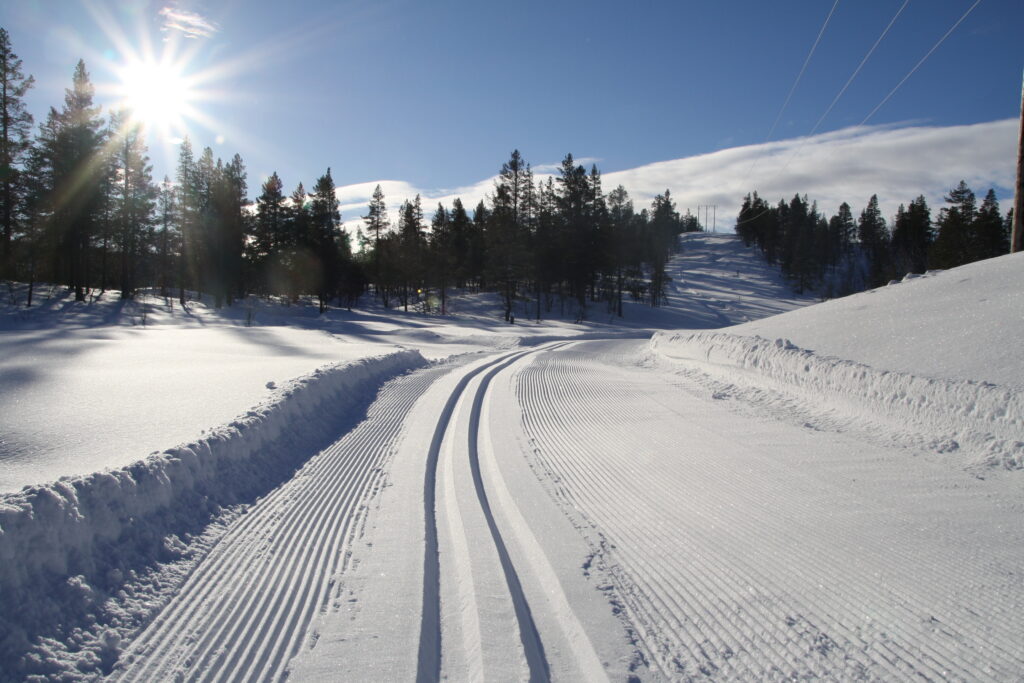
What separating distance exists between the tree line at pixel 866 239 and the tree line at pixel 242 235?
27895 mm

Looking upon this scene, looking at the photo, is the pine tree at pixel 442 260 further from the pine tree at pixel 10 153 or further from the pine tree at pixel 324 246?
the pine tree at pixel 10 153

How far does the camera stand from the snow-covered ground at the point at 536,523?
8.99ft

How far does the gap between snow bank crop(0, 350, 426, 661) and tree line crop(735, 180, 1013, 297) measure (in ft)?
174

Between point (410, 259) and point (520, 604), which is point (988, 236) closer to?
point (410, 259)

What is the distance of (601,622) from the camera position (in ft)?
9.85

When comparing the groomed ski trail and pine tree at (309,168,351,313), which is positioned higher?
pine tree at (309,168,351,313)

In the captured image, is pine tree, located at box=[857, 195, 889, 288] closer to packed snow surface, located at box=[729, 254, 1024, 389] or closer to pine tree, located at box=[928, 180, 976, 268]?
pine tree, located at box=[928, 180, 976, 268]

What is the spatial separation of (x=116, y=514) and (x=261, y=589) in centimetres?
138

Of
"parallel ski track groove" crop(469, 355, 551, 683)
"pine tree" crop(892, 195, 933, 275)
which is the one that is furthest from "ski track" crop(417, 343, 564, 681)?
"pine tree" crop(892, 195, 933, 275)

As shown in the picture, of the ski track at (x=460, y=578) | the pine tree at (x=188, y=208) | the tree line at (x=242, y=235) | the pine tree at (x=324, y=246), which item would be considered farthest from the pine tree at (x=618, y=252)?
the ski track at (x=460, y=578)

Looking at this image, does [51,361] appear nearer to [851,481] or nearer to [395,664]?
[395,664]

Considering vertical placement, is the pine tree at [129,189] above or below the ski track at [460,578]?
above

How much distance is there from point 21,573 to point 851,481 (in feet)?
21.9

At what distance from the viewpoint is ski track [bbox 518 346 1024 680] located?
2.66 m
